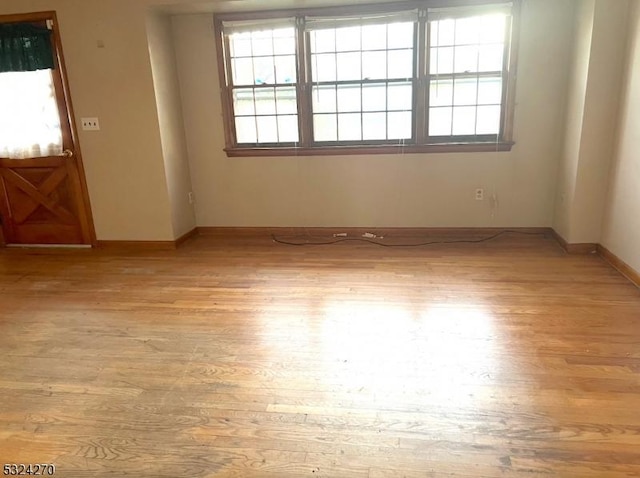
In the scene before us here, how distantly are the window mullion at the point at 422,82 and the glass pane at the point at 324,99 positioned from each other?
0.80 m

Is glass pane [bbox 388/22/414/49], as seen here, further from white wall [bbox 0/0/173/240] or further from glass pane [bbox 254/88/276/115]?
white wall [bbox 0/0/173/240]

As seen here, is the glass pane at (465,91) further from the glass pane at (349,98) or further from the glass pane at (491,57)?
the glass pane at (349,98)

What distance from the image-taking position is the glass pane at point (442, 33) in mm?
4199

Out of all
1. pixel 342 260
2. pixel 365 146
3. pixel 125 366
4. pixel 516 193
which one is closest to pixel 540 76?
pixel 516 193

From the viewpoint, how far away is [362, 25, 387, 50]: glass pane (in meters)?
4.31

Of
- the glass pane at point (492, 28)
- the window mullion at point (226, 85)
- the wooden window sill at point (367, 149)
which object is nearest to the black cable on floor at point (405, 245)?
the wooden window sill at point (367, 149)

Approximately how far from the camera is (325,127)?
4.64 m

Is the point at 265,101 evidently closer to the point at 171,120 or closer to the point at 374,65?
the point at 171,120

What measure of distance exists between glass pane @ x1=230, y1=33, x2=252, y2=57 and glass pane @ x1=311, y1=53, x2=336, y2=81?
661mm

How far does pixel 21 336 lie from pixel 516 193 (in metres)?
4.29

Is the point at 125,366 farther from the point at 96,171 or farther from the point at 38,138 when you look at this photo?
the point at 38,138

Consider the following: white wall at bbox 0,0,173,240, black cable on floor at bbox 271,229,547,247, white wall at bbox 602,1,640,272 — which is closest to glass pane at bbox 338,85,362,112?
black cable on floor at bbox 271,229,547,247

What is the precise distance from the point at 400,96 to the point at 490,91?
831mm

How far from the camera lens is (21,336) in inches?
115
